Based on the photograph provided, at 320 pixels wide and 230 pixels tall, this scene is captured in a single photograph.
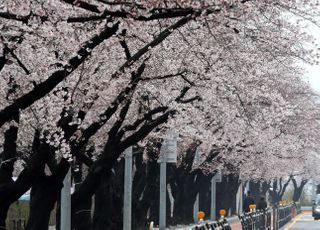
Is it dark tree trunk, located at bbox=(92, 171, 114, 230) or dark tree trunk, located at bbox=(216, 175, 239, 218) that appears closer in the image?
dark tree trunk, located at bbox=(92, 171, 114, 230)

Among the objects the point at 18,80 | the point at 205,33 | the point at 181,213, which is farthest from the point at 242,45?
the point at 181,213

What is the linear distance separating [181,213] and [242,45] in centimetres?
2984

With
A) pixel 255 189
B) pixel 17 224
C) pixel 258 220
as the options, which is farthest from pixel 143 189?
pixel 255 189

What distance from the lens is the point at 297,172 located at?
105 metres

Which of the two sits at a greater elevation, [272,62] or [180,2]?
[272,62]

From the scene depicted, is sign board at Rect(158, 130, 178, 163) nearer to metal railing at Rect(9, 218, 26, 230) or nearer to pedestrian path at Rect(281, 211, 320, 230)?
metal railing at Rect(9, 218, 26, 230)

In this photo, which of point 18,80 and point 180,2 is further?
point 18,80

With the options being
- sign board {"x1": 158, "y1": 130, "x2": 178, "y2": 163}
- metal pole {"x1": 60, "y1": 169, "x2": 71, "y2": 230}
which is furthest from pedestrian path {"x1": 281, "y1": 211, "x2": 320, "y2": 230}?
metal pole {"x1": 60, "y1": 169, "x2": 71, "y2": 230}

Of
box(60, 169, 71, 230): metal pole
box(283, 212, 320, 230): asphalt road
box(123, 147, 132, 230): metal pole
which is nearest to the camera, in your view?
box(60, 169, 71, 230): metal pole

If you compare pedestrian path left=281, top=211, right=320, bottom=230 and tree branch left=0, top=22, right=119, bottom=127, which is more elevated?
tree branch left=0, top=22, right=119, bottom=127

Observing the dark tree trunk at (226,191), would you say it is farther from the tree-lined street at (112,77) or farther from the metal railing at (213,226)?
the metal railing at (213,226)

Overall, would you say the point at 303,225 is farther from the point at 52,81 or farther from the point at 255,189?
the point at 52,81

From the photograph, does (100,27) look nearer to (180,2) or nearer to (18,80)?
(18,80)

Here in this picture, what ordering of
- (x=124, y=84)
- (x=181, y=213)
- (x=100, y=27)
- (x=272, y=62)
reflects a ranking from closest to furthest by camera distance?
(x=100, y=27) < (x=124, y=84) < (x=272, y=62) < (x=181, y=213)
